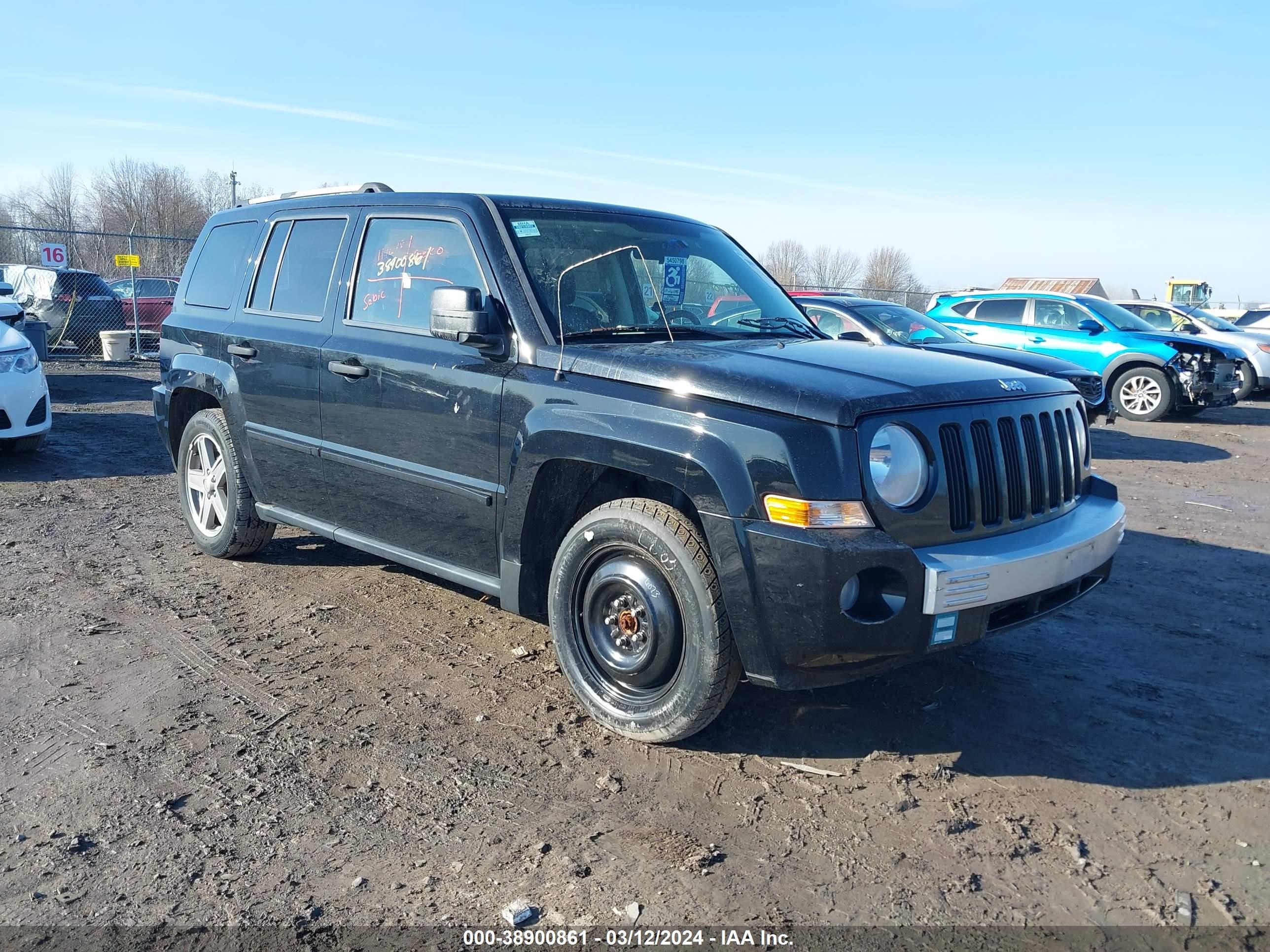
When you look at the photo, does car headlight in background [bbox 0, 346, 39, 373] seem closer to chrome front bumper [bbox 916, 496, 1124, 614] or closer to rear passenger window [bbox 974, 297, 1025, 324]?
chrome front bumper [bbox 916, 496, 1124, 614]

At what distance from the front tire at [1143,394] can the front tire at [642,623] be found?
42.2 feet

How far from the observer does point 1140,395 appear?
1434cm

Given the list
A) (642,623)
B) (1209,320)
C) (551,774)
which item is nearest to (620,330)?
(642,623)

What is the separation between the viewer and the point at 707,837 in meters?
3.05

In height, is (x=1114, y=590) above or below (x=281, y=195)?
below

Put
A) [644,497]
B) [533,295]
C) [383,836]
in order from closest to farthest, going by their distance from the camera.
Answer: [383,836]
[644,497]
[533,295]

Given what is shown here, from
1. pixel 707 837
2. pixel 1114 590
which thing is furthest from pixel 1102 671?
pixel 707 837

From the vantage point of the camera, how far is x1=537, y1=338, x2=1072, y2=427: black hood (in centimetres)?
320

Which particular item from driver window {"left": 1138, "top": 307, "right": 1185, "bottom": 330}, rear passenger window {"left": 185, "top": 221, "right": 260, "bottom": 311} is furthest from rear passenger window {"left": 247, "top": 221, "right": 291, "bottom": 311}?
driver window {"left": 1138, "top": 307, "right": 1185, "bottom": 330}

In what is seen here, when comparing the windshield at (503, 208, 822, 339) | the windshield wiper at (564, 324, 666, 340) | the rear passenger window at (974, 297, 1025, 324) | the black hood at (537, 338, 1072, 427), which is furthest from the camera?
the rear passenger window at (974, 297, 1025, 324)

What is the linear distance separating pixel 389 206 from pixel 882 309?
8129 millimetres

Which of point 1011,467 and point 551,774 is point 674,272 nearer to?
point 1011,467

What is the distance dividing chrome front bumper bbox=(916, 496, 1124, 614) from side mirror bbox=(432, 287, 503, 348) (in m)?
1.83

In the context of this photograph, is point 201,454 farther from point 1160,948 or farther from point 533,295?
point 1160,948
